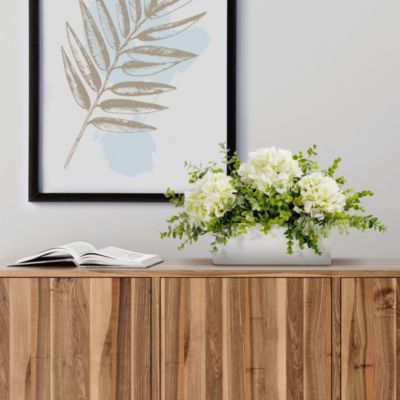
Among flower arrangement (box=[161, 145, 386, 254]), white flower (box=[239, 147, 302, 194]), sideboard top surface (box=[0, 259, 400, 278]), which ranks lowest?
sideboard top surface (box=[0, 259, 400, 278])

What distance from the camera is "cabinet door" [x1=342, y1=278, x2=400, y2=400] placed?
135 centimetres

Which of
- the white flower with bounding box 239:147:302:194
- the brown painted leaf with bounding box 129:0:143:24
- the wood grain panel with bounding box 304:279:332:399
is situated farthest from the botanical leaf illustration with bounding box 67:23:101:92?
the wood grain panel with bounding box 304:279:332:399

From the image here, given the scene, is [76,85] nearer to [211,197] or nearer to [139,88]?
[139,88]

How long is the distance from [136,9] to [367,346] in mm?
1265

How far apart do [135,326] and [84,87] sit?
2.81 feet

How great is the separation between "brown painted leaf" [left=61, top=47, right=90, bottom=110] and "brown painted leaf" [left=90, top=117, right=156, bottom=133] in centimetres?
6

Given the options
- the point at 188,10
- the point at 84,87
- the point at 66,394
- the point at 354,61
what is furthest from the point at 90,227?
the point at 354,61

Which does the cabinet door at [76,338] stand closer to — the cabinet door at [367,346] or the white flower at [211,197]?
the white flower at [211,197]

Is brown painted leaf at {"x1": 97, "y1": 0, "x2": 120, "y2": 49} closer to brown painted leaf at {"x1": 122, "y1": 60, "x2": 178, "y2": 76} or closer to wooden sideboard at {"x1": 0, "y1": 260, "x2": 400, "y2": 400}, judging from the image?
brown painted leaf at {"x1": 122, "y1": 60, "x2": 178, "y2": 76}

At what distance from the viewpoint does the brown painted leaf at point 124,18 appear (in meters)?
1.82

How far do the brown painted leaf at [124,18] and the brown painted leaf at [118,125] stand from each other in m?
0.28

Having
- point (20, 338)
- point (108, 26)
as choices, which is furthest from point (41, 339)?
point (108, 26)

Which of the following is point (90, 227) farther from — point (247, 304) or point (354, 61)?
point (354, 61)

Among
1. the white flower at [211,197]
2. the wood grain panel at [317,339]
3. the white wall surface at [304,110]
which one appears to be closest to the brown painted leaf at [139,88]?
the white wall surface at [304,110]
